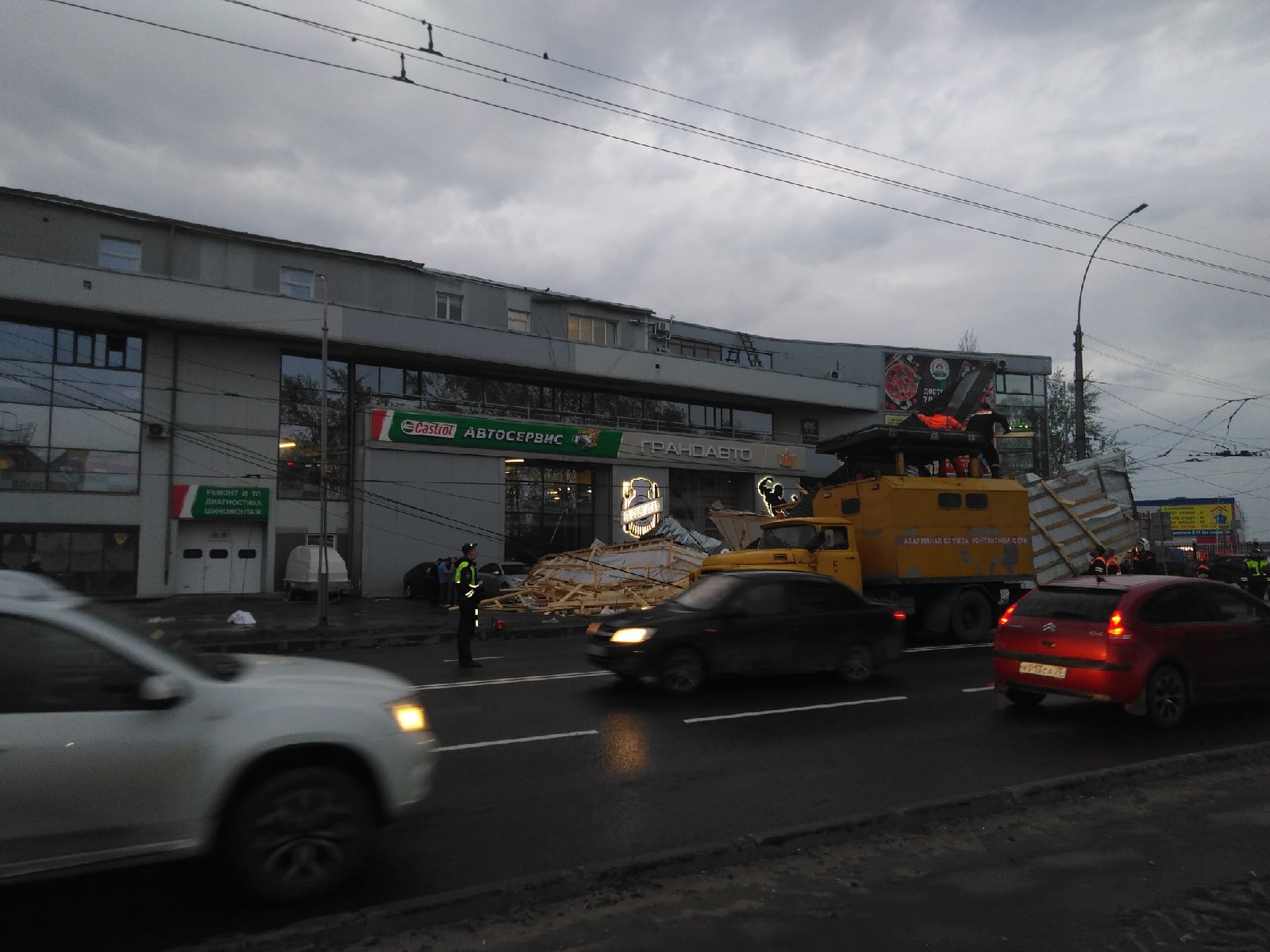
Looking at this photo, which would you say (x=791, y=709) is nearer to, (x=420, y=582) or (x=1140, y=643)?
(x=1140, y=643)

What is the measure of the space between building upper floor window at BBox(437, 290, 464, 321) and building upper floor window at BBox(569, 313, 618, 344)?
4.83 metres

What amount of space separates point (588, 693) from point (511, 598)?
1347cm

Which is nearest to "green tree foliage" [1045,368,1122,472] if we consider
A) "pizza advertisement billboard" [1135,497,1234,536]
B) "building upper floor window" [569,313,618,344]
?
"pizza advertisement billboard" [1135,497,1234,536]

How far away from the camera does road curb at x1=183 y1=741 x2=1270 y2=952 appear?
3.69 meters

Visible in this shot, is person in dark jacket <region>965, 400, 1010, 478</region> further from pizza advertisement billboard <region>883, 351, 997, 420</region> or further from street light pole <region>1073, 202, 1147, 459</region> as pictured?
pizza advertisement billboard <region>883, 351, 997, 420</region>

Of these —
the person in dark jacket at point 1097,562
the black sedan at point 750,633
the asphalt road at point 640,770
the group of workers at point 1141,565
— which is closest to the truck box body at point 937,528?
the group of workers at point 1141,565

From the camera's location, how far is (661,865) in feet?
14.5

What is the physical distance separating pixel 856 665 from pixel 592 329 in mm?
28259

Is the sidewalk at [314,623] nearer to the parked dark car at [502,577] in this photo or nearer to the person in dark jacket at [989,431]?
the parked dark car at [502,577]

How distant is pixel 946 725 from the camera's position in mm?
8164

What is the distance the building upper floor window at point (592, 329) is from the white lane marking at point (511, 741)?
28.9 metres

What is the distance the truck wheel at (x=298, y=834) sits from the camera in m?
4.04

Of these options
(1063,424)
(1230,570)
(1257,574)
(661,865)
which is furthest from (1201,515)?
(661,865)

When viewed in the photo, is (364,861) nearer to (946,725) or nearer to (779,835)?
(779,835)
